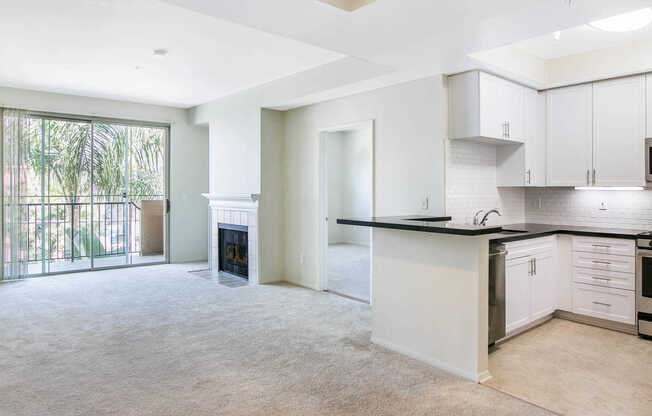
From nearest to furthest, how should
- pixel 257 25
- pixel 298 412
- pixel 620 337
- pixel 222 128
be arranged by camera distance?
pixel 298 412 < pixel 257 25 < pixel 620 337 < pixel 222 128

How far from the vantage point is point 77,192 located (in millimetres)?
6543

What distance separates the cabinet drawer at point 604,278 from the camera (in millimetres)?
3797

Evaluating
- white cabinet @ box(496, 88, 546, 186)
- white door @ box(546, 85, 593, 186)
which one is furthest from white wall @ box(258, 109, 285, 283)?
white door @ box(546, 85, 593, 186)

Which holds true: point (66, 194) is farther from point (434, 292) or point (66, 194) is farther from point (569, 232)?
point (569, 232)

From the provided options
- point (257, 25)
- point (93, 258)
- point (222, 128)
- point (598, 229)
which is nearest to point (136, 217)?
point (93, 258)

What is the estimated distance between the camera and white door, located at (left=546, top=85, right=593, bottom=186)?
4363 millimetres

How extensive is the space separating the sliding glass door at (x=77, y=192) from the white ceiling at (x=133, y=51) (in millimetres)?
743

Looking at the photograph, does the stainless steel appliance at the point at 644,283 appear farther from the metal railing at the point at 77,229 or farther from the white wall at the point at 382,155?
the metal railing at the point at 77,229

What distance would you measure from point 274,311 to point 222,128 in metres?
3.31

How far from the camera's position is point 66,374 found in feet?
9.69

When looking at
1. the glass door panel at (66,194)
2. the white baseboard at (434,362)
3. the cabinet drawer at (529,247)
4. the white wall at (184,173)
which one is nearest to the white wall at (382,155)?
the cabinet drawer at (529,247)

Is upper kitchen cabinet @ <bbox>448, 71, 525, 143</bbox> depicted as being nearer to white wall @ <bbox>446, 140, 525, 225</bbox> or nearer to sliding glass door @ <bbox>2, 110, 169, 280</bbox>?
white wall @ <bbox>446, 140, 525, 225</bbox>

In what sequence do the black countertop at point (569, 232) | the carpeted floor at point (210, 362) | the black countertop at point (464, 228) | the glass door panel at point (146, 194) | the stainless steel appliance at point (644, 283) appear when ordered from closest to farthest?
the carpeted floor at point (210, 362) → the black countertop at point (464, 228) → the black countertop at point (569, 232) → the stainless steel appliance at point (644, 283) → the glass door panel at point (146, 194)

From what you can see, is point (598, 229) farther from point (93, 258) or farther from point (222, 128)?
point (93, 258)
